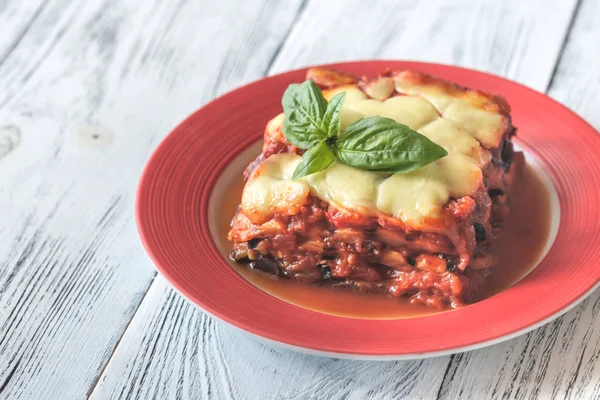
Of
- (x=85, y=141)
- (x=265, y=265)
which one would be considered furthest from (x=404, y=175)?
(x=85, y=141)

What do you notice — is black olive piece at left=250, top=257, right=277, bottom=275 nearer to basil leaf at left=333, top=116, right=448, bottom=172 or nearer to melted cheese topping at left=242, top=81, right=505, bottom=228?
melted cheese topping at left=242, top=81, right=505, bottom=228

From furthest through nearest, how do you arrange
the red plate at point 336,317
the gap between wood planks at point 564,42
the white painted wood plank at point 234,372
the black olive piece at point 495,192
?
the gap between wood planks at point 564,42, the black olive piece at point 495,192, the white painted wood plank at point 234,372, the red plate at point 336,317

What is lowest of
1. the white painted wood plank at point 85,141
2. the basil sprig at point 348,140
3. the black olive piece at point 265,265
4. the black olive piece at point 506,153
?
the white painted wood plank at point 85,141

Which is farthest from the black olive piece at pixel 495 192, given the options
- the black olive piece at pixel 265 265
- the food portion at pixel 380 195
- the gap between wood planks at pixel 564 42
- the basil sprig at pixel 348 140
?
the gap between wood planks at pixel 564 42

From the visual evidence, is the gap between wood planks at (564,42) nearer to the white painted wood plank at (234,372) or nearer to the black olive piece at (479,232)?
the black olive piece at (479,232)

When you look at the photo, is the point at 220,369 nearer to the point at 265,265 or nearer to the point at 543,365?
the point at 265,265

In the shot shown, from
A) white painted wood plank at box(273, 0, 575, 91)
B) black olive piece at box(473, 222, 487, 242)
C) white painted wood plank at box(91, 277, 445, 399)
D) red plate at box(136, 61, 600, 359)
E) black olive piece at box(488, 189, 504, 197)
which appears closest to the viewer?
red plate at box(136, 61, 600, 359)

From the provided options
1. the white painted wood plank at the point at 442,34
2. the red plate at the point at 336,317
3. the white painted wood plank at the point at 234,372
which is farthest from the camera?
the white painted wood plank at the point at 442,34

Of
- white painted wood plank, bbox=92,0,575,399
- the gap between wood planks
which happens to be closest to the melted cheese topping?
white painted wood plank, bbox=92,0,575,399
